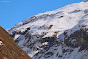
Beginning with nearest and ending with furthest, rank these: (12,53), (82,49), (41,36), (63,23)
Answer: (12,53) → (82,49) → (41,36) → (63,23)

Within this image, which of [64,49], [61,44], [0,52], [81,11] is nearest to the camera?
[0,52]

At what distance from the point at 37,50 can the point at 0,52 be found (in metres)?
81.8

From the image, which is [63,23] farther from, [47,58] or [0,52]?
[0,52]

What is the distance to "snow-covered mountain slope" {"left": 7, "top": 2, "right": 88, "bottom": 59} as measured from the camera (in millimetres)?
83481

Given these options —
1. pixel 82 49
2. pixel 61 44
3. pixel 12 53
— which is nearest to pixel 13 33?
pixel 61 44

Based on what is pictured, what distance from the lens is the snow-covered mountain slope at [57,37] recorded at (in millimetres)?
83481

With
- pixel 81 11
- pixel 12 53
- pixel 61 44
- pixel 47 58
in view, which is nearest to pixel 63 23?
pixel 81 11

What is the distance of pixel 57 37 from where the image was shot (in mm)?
100625

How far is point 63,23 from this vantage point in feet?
387

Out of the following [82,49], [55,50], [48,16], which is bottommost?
[82,49]

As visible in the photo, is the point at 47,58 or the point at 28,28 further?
the point at 28,28

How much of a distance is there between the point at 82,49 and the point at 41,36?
33.0m

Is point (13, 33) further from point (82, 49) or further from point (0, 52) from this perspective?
point (0, 52)

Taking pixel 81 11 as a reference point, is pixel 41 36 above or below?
below
